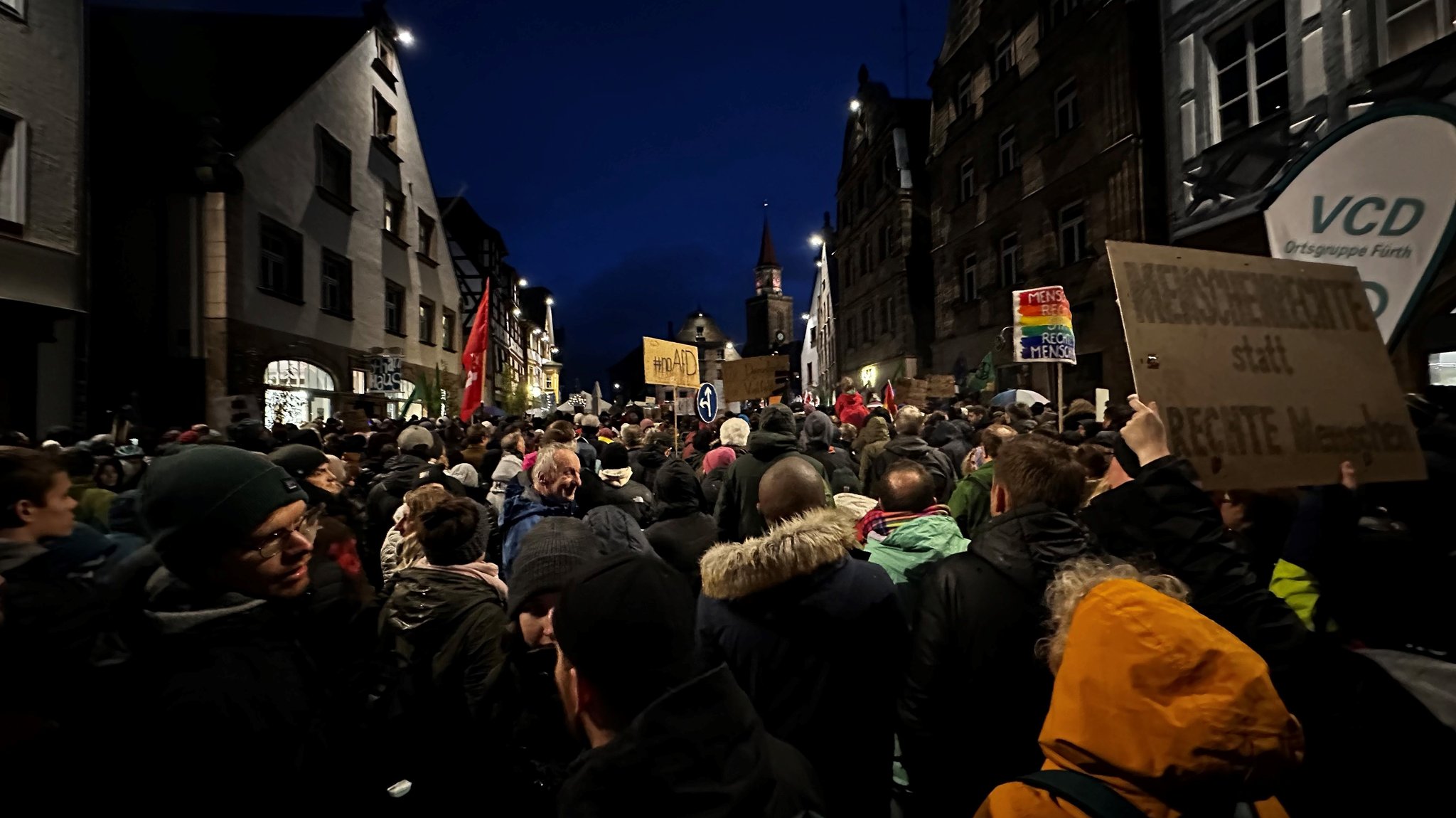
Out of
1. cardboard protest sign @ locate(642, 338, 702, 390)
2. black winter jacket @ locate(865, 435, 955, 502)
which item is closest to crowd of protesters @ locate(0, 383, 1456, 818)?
black winter jacket @ locate(865, 435, 955, 502)

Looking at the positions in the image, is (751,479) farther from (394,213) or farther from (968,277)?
(394,213)

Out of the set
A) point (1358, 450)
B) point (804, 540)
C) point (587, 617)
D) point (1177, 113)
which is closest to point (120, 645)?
point (587, 617)

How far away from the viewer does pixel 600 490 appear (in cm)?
467

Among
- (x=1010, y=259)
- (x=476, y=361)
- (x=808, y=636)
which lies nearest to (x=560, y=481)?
(x=808, y=636)

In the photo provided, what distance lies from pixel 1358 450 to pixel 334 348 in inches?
721

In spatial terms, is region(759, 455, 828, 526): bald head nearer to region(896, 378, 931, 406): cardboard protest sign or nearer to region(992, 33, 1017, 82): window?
region(896, 378, 931, 406): cardboard protest sign

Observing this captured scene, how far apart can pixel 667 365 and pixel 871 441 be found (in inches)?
206

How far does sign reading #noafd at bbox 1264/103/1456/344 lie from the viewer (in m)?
2.28

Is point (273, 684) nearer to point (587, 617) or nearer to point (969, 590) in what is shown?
point (587, 617)

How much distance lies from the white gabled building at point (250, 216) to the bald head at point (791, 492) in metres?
11.8

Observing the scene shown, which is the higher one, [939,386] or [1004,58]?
[1004,58]

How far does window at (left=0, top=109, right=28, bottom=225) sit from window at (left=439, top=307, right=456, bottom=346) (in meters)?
13.3

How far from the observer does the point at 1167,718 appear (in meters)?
1.25

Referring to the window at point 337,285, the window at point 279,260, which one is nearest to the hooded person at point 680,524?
the window at point 279,260
